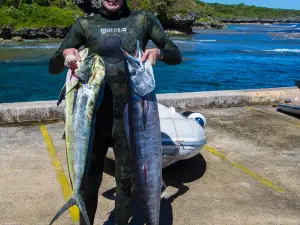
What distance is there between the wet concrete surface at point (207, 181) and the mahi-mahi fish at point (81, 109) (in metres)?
1.31

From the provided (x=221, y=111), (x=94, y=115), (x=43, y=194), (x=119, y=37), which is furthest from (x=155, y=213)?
(x=221, y=111)

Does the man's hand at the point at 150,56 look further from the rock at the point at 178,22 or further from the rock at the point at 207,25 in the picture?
the rock at the point at 207,25

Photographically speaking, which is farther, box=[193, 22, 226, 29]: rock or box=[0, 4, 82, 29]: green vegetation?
box=[193, 22, 226, 29]: rock

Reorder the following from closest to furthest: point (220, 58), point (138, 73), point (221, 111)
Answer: point (138, 73)
point (221, 111)
point (220, 58)

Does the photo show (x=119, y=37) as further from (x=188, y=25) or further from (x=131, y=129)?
(x=188, y=25)

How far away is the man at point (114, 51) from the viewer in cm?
330

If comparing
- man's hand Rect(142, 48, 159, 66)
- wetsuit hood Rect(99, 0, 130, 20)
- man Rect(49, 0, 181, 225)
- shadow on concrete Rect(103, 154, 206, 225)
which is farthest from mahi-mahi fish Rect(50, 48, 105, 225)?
shadow on concrete Rect(103, 154, 206, 225)

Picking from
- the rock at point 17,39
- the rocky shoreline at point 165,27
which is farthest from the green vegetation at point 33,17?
the rock at point 17,39

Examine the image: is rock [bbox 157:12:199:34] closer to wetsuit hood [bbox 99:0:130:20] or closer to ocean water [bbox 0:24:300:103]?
ocean water [bbox 0:24:300:103]

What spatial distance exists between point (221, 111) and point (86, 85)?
6.93m

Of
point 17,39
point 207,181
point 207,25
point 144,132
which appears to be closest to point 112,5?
point 144,132

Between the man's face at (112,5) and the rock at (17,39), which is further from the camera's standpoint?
the rock at (17,39)

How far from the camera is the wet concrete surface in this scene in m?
4.52

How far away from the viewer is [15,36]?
6109cm
